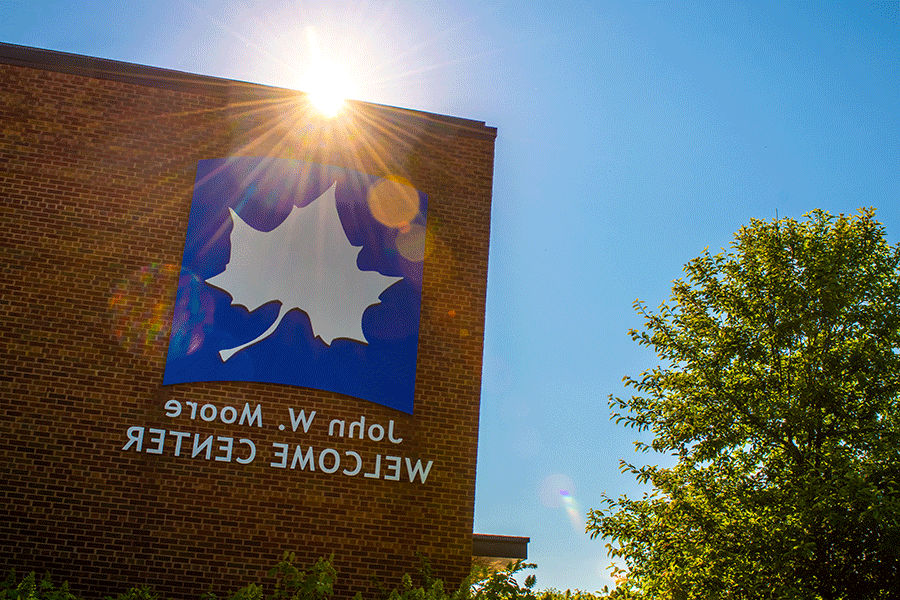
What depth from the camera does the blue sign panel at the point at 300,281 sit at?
10.9 meters

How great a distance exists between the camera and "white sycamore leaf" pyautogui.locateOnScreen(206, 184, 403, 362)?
11.1m

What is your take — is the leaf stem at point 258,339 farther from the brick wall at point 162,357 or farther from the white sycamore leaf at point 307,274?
the brick wall at point 162,357

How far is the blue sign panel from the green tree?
21.7 ft

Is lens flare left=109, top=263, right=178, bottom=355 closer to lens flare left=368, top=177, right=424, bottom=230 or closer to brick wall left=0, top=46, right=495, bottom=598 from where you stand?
brick wall left=0, top=46, right=495, bottom=598

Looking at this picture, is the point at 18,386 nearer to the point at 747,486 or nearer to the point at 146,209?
the point at 146,209

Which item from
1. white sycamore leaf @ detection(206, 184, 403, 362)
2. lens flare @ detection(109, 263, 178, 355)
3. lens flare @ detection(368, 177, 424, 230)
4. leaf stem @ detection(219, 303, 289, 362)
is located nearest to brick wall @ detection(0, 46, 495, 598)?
lens flare @ detection(109, 263, 178, 355)

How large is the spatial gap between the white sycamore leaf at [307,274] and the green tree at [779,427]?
7448mm

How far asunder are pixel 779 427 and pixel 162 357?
11.0m

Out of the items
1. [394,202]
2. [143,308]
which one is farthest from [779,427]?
[143,308]

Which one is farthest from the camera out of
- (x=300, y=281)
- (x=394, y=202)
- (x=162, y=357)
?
(x=394, y=202)

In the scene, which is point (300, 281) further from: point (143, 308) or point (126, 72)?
point (126, 72)

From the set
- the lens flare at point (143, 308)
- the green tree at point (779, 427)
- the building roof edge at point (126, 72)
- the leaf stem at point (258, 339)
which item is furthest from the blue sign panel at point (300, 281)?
the green tree at point (779, 427)

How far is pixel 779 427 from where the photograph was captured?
14.6 m

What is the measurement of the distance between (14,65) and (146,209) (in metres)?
3.08
